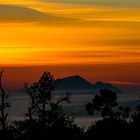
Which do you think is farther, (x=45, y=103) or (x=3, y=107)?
(x=45, y=103)

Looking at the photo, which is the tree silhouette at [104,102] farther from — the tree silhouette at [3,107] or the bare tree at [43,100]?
the tree silhouette at [3,107]

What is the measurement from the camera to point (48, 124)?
7019cm

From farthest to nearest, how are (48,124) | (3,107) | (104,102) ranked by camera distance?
(104,102) → (48,124) → (3,107)

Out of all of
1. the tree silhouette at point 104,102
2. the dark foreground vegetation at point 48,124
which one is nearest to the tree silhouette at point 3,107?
the dark foreground vegetation at point 48,124

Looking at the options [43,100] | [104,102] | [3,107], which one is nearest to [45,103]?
[43,100]

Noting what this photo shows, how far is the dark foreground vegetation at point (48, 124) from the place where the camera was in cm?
6216

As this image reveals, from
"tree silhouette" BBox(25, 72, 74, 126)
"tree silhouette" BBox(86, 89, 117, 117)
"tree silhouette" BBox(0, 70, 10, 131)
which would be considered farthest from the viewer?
"tree silhouette" BBox(86, 89, 117, 117)

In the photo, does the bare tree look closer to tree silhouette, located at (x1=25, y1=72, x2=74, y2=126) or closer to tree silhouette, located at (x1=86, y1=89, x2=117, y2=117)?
tree silhouette, located at (x1=25, y1=72, x2=74, y2=126)

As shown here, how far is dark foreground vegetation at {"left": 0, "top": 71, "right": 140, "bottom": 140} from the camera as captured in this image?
6216cm

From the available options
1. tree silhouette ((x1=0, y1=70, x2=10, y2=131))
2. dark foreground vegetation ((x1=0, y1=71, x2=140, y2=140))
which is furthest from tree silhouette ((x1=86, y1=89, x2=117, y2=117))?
tree silhouette ((x1=0, y1=70, x2=10, y2=131))

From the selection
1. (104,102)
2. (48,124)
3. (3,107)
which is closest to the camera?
(3,107)

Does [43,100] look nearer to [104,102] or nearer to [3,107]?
[3,107]

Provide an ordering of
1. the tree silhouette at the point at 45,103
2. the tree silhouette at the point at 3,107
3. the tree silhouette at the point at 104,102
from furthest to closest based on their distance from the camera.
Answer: the tree silhouette at the point at 104,102 → the tree silhouette at the point at 45,103 → the tree silhouette at the point at 3,107

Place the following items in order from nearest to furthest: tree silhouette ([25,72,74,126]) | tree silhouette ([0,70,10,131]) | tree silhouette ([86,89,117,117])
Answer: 1. tree silhouette ([0,70,10,131])
2. tree silhouette ([25,72,74,126])
3. tree silhouette ([86,89,117,117])
